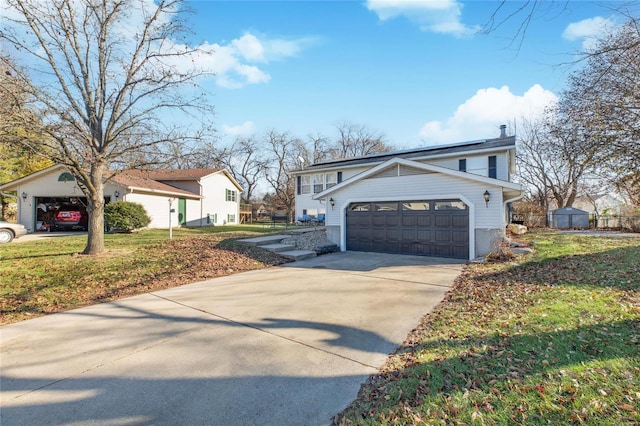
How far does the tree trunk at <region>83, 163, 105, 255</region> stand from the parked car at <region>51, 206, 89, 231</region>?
1189cm

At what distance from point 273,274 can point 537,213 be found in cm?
2531

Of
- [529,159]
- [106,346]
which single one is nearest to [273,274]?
[106,346]

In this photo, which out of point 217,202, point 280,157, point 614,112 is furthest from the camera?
point 280,157

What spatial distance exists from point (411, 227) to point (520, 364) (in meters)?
8.66

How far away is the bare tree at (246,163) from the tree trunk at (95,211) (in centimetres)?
3352

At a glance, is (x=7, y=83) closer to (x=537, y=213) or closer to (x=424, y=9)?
(x=424, y=9)

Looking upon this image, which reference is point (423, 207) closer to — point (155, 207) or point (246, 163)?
point (155, 207)

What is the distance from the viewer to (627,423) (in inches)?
84.8

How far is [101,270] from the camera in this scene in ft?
25.1

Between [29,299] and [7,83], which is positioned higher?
[7,83]

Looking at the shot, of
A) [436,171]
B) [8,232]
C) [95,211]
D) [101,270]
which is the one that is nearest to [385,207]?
[436,171]

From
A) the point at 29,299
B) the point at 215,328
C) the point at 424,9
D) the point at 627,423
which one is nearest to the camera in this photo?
the point at 627,423

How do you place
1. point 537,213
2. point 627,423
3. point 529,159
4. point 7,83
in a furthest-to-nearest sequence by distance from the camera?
point 529,159 < point 537,213 < point 7,83 < point 627,423

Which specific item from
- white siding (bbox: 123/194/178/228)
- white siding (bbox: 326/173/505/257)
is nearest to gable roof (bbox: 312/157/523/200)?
white siding (bbox: 326/173/505/257)
